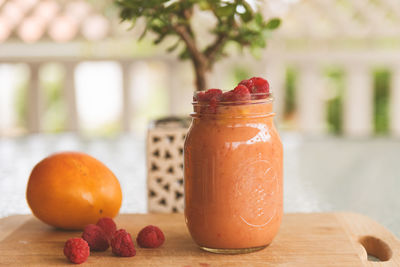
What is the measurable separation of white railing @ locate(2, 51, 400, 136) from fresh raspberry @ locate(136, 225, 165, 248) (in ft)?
3.63

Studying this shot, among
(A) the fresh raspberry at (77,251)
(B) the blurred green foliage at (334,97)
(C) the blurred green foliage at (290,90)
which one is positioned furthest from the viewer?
(B) the blurred green foliage at (334,97)

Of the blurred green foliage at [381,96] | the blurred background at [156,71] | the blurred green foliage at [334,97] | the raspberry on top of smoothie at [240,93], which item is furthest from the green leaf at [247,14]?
the blurred green foliage at [334,97]

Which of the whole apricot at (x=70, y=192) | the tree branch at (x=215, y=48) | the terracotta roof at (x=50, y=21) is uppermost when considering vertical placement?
the terracotta roof at (x=50, y=21)

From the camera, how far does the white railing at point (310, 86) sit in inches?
66.8

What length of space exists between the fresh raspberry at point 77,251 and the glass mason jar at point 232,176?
0.40 ft

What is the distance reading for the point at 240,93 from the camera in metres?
0.59

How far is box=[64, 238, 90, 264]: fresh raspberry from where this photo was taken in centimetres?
57

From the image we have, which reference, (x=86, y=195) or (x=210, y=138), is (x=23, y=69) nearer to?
(x=86, y=195)

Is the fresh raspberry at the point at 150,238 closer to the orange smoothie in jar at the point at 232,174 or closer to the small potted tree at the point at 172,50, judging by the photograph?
the orange smoothie in jar at the point at 232,174

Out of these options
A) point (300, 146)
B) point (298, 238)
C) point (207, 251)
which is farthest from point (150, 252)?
point (300, 146)

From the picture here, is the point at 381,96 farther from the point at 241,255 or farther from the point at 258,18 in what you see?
the point at 241,255

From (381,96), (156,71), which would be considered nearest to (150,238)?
(156,71)

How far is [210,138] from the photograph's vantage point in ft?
1.94

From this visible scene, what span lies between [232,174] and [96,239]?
0.17 meters
